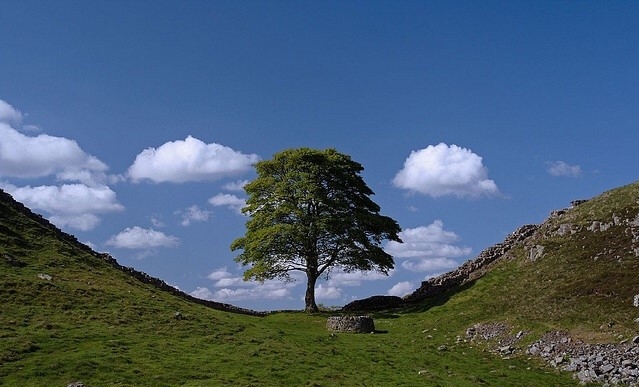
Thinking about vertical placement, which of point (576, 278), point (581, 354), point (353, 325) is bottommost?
point (581, 354)

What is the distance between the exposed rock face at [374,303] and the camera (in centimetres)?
6644

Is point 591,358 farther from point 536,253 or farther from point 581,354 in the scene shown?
point 536,253

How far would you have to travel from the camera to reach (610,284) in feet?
139

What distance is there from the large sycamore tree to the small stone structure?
14.3 meters

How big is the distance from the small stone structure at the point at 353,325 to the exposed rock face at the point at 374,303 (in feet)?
58.9

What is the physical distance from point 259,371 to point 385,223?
120 ft

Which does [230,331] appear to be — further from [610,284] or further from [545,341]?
[610,284]

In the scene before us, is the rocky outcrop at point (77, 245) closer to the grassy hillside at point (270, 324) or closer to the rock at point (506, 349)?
the grassy hillside at point (270, 324)

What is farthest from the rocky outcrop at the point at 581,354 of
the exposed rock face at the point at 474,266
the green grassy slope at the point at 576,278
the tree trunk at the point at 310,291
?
the tree trunk at the point at 310,291

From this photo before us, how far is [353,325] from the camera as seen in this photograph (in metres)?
47.0

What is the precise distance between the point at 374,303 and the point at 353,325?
70.6 feet

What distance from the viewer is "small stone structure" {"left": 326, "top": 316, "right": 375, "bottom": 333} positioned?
46906mm

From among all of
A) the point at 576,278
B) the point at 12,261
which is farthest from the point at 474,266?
the point at 12,261

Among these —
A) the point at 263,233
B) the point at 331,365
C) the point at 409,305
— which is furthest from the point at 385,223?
the point at 331,365
